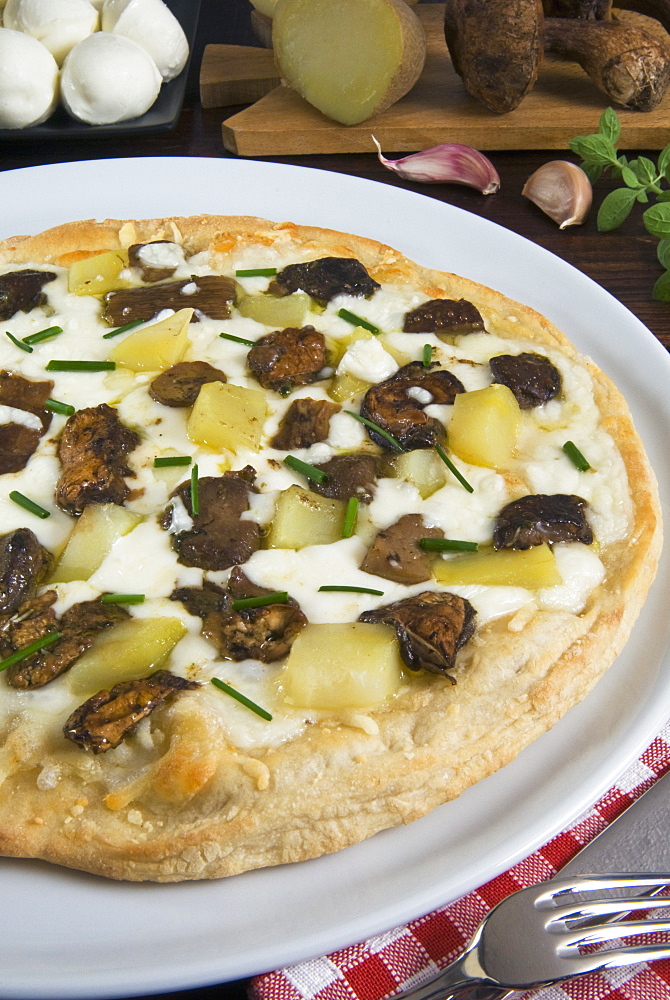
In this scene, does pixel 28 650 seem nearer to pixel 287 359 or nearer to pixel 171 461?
pixel 171 461

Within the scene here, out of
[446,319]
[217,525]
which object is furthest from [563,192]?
[217,525]

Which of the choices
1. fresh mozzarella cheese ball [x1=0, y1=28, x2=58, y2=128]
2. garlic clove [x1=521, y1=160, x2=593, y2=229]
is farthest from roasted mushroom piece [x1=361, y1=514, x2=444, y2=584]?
fresh mozzarella cheese ball [x1=0, y1=28, x2=58, y2=128]

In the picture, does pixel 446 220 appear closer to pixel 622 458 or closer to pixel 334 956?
pixel 622 458

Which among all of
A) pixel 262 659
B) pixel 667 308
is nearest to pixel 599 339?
pixel 667 308

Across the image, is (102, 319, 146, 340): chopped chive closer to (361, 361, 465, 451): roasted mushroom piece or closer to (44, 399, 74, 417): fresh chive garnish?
(44, 399, 74, 417): fresh chive garnish

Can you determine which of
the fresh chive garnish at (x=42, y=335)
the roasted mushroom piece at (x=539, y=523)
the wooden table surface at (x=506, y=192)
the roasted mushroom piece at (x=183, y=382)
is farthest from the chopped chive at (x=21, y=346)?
the wooden table surface at (x=506, y=192)

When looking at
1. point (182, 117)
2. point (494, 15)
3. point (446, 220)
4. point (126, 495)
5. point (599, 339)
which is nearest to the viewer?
point (126, 495)

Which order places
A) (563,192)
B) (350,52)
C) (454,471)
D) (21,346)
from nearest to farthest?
1. (454,471)
2. (21,346)
3. (563,192)
4. (350,52)
